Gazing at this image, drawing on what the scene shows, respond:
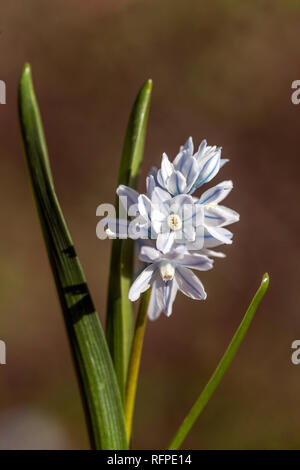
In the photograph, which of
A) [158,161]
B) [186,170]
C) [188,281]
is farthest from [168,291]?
[158,161]

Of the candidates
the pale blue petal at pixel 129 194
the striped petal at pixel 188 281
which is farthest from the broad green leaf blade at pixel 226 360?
the pale blue petal at pixel 129 194

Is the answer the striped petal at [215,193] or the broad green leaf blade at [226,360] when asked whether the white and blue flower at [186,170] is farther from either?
the broad green leaf blade at [226,360]

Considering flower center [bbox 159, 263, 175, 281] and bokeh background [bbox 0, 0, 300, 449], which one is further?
bokeh background [bbox 0, 0, 300, 449]

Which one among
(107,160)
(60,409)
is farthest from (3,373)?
(107,160)

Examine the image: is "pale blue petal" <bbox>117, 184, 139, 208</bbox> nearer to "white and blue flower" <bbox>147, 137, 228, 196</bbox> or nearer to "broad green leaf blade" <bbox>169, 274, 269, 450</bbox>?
"white and blue flower" <bbox>147, 137, 228, 196</bbox>

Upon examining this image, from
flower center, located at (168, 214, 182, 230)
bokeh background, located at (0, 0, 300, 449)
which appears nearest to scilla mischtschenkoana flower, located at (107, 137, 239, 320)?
flower center, located at (168, 214, 182, 230)

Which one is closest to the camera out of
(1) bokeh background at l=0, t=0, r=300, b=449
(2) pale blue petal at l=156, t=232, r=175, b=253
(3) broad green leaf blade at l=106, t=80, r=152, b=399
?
(2) pale blue petal at l=156, t=232, r=175, b=253
